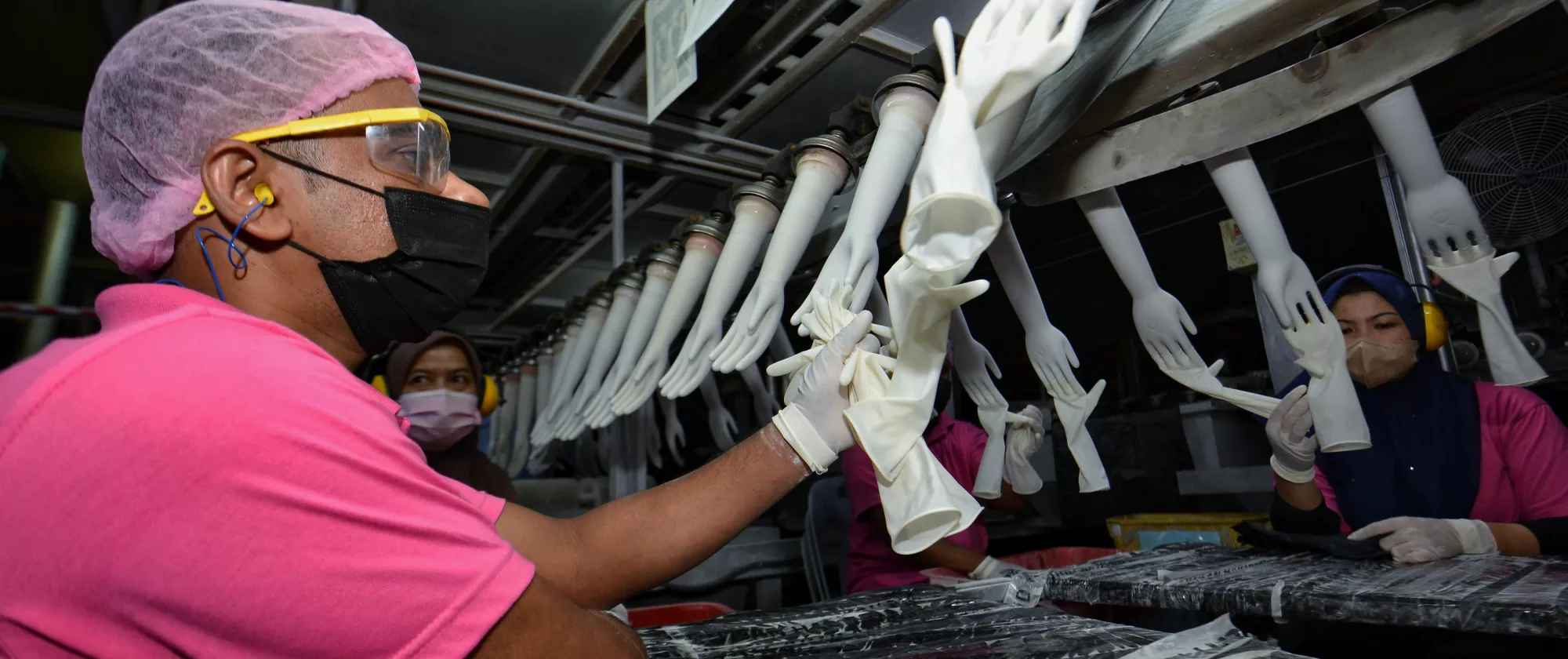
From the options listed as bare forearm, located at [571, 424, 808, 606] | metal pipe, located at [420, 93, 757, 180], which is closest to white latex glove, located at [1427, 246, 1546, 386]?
bare forearm, located at [571, 424, 808, 606]

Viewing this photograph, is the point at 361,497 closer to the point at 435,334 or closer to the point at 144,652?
the point at 144,652

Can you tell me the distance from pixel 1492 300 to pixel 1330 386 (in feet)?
1.02

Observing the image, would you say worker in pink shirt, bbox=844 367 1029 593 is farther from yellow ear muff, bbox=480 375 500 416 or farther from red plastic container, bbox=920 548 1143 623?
yellow ear muff, bbox=480 375 500 416

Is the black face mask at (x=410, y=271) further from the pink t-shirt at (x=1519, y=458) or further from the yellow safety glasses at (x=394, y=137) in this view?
the pink t-shirt at (x=1519, y=458)

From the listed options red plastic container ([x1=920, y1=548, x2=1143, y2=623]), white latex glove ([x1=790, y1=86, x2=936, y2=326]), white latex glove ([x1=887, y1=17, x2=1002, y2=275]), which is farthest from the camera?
red plastic container ([x1=920, y1=548, x2=1143, y2=623])

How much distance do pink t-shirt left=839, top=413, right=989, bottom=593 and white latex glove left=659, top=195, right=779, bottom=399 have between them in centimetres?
107

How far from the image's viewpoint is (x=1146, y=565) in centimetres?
167

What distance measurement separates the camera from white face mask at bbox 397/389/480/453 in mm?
2537

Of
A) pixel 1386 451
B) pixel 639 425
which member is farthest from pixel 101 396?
pixel 1386 451

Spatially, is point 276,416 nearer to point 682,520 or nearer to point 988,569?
point 682,520

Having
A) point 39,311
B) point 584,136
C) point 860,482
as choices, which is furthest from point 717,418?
point 39,311

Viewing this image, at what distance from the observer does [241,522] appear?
612 mm

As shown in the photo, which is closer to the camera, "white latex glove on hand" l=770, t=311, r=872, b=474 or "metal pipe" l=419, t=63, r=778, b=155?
"white latex glove on hand" l=770, t=311, r=872, b=474

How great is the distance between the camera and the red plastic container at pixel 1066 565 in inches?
99.3
